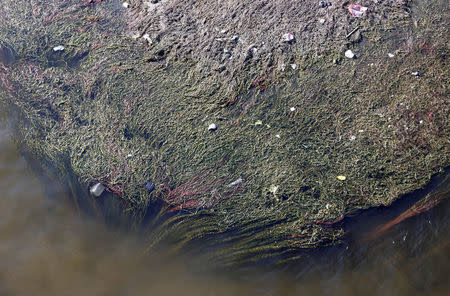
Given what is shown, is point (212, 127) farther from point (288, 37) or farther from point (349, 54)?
point (349, 54)

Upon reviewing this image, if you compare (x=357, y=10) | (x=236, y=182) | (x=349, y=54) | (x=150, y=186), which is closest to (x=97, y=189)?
(x=150, y=186)

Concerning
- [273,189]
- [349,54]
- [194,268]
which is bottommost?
[194,268]

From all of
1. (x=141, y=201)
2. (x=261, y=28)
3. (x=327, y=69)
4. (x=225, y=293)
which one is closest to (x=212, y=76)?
(x=261, y=28)

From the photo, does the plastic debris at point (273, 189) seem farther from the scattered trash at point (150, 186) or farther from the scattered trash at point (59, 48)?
the scattered trash at point (59, 48)

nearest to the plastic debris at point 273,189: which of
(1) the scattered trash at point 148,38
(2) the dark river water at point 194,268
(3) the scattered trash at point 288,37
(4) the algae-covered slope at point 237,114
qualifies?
(4) the algae-covered slope at point 237,114

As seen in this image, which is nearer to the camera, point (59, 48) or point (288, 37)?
point (288, 37)

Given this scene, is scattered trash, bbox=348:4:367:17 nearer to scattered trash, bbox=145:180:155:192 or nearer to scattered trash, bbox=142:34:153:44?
A: scattered trash, bbox=142:34:153:44

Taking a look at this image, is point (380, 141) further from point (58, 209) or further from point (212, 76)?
point (58, 209)

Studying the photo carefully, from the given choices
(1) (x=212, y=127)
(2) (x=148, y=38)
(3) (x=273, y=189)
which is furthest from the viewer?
(2) (x=148, y=38)
